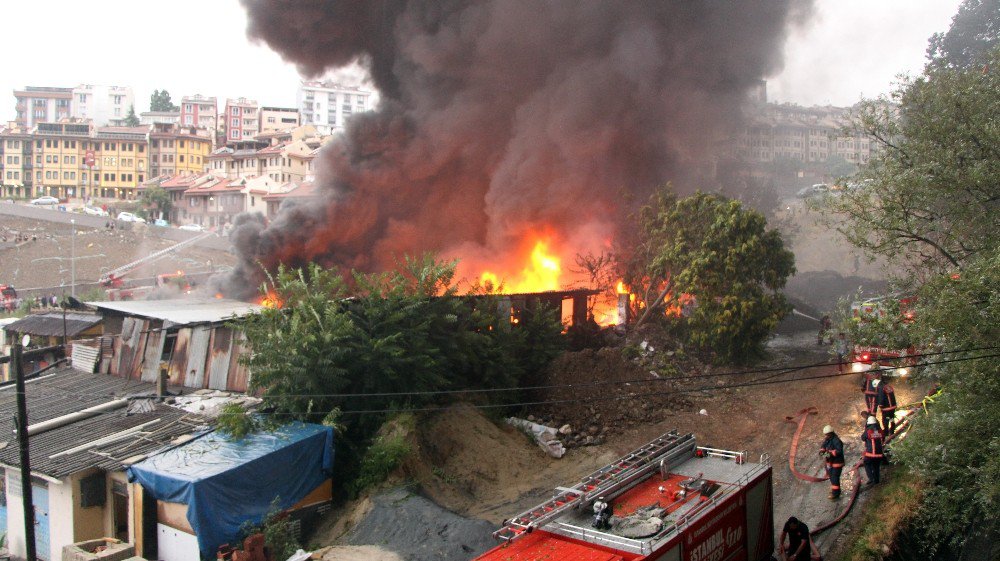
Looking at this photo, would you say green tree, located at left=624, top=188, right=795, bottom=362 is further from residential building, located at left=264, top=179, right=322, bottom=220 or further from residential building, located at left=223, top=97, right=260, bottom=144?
residential building, located at left=223, top=97, right=260, bottom=144

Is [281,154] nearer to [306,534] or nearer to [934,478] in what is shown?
[306,534]

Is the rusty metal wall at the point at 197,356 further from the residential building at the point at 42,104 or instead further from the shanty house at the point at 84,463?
the residential building at the point at 42,104

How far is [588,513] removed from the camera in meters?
9.21

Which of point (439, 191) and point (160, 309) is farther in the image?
point (439, 191)

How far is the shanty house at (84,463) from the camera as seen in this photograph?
46.9 ft

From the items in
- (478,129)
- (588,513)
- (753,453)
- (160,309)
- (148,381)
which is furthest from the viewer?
(478,129)

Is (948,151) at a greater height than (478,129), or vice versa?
(478,129)

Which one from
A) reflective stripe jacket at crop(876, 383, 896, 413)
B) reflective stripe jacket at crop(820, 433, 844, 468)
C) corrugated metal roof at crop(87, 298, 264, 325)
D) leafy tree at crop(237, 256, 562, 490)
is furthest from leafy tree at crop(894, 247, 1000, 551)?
corrugated metal roof at crop(87, 298, 264, 325)

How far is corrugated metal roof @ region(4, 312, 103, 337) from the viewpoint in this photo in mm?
25531

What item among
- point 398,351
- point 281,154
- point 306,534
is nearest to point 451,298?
point 398,351

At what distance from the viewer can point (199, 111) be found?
100m

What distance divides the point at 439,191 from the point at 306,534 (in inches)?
850

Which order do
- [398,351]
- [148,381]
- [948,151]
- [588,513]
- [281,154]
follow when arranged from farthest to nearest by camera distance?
[281,154] → [148,381] → [398,351] → [948,151] → [588,513]

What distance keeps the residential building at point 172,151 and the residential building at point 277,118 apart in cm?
837
